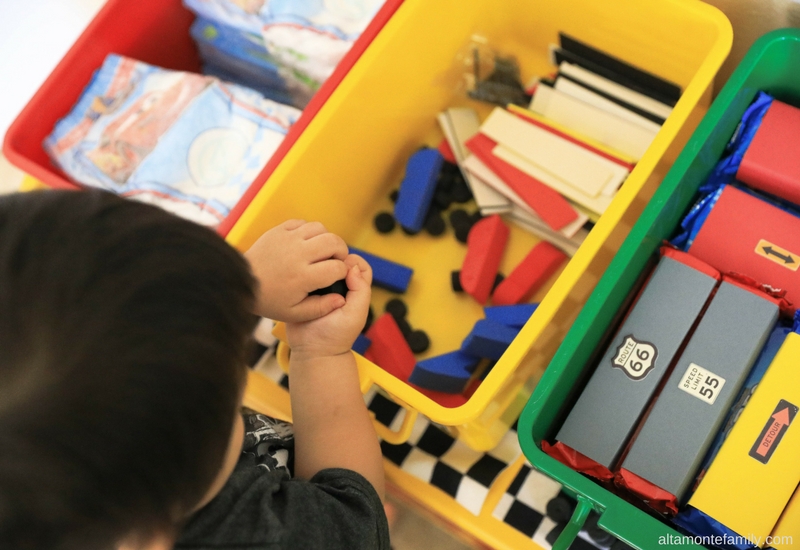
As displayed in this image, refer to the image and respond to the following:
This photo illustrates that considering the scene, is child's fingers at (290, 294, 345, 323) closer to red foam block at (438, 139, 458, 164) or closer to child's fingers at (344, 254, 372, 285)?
Result: child's fingers at (344, 254, 372, 285)

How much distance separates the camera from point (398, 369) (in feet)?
2.80

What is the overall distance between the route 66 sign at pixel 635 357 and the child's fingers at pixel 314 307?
0.96 feet

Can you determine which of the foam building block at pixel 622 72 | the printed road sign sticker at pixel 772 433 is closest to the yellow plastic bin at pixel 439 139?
the foam building block at pixel 622 72

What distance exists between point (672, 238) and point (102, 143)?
0.79m

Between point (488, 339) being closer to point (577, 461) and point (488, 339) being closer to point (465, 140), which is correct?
point (577, 461)

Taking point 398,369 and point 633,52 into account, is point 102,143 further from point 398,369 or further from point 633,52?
point 633,52

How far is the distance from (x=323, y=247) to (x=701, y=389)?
40 centimetres

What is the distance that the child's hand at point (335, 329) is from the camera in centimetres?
65

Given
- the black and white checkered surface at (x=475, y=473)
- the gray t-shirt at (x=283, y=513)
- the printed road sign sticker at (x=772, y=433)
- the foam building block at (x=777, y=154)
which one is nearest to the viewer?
the gray t-shirt at (x=283, y=513)

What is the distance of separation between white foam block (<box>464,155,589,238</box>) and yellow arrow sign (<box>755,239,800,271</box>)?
0.21 m

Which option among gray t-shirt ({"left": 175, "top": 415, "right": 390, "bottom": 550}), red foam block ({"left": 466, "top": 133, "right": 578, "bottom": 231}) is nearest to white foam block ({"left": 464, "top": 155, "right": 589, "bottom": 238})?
red foam block ({"left": 466, "top": 133, "right": 578, "bottom": 231})

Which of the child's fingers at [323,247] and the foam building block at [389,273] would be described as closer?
the child's fingers at [323,247]

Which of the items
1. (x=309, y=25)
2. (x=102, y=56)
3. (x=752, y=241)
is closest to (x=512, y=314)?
(x=752, y=241)

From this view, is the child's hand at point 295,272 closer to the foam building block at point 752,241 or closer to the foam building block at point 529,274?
the foam building block at point 529,274
